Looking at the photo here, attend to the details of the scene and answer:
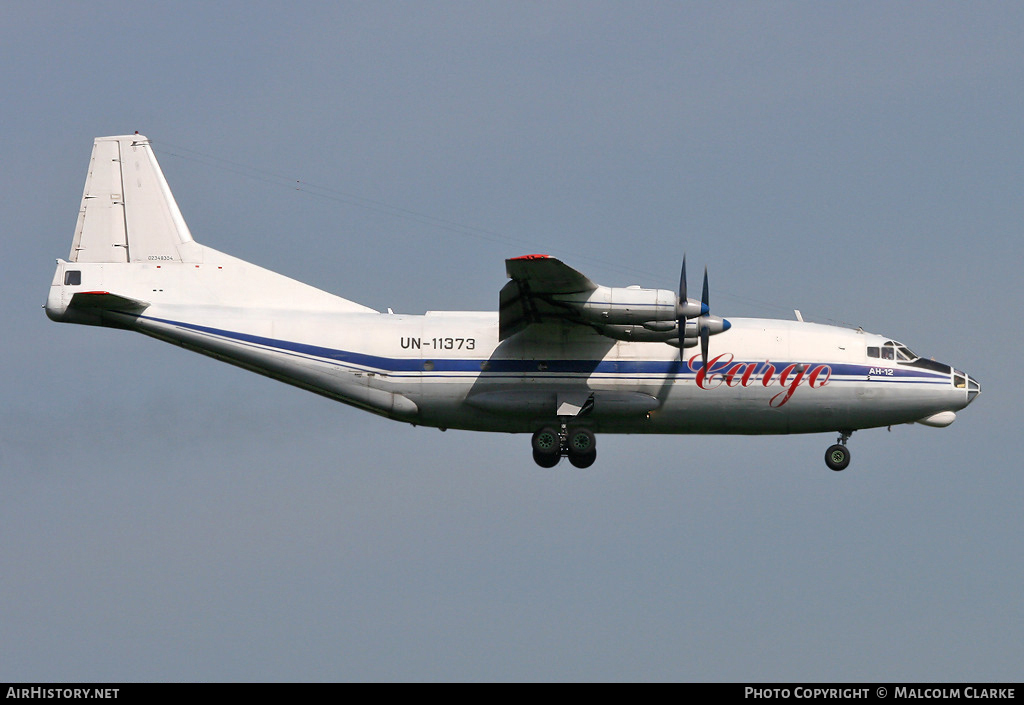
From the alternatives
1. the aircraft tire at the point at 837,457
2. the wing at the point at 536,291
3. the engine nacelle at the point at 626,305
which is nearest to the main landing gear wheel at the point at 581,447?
the wing at the point at 536,291

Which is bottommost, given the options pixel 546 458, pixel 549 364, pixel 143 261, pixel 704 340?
pixel 546 458

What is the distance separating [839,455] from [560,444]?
6.29 meters

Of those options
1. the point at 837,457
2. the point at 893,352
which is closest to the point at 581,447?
the point at 837,457

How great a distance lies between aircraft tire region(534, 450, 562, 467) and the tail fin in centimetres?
896

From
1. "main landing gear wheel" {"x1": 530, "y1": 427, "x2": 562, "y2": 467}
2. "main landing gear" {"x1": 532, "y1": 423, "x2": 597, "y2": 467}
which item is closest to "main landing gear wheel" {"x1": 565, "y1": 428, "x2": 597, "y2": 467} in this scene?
"main landing gear" {"x1": 532, "y1": 423, "x2": 597, "y2": 467}

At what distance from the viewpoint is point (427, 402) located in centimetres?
3017

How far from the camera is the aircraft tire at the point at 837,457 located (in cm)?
3103

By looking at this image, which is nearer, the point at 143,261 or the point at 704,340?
the point at 704,340

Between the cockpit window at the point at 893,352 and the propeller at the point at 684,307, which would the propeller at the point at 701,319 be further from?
the cockpit window at the point at 893,352

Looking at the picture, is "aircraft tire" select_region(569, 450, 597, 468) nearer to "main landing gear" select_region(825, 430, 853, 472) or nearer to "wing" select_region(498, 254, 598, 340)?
"wing" select_region(498, 254, 598, 340)

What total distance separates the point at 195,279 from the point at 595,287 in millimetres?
9496

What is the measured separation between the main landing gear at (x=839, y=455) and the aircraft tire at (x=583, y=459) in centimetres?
526

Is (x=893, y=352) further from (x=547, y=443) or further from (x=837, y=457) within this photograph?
(x=547, y=443)

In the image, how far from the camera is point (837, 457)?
3103cm
